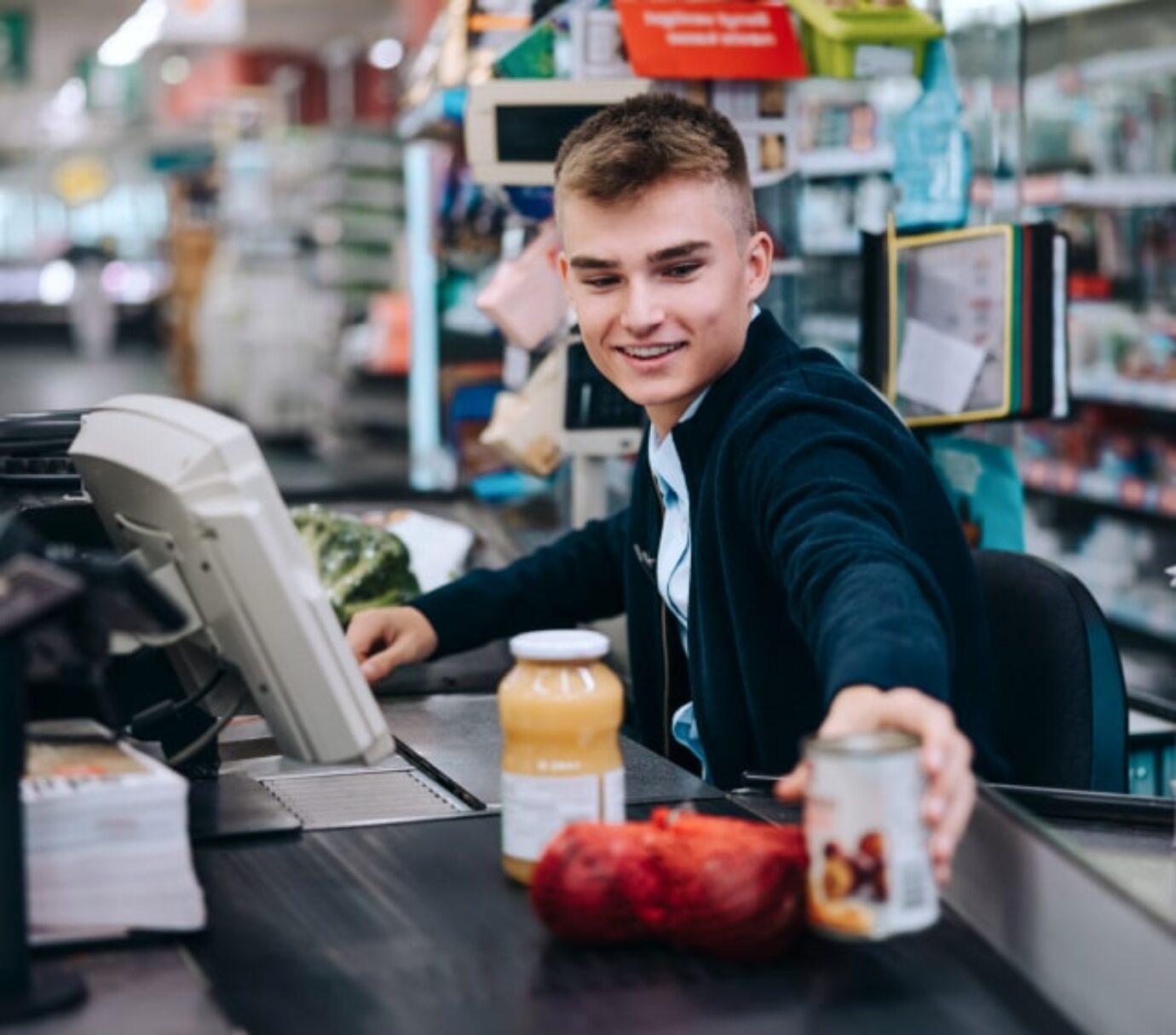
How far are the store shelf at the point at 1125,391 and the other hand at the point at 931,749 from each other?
4.65 metres

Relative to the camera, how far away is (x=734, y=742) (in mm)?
2146

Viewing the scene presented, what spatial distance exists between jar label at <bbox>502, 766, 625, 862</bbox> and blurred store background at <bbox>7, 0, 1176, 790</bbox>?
1565 mm

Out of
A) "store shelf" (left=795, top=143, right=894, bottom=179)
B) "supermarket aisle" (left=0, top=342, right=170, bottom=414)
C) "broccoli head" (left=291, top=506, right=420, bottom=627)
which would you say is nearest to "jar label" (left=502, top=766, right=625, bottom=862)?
"broccoli head" (left=291, top=506, right=420, bottom=627)

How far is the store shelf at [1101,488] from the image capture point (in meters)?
6.16

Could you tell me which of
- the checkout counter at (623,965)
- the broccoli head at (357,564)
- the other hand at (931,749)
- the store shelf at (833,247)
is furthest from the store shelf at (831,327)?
the other hand at (931,749)

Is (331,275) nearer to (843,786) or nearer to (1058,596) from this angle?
(1058,596)

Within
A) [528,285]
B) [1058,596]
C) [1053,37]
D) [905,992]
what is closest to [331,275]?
[1053,37]

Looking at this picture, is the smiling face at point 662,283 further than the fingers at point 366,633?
No

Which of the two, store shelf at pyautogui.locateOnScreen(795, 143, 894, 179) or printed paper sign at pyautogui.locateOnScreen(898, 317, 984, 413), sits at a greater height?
store shelf at pyautogui.locateOnScreen(795, 143, 894, 179)

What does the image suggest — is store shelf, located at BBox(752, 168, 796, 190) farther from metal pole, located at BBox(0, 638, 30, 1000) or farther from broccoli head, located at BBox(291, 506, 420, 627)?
metal pole, located at BBox(0, 638, 30, 1000)

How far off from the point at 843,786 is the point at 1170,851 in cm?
55

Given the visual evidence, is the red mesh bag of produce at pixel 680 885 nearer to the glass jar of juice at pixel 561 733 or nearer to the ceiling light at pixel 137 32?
the glass jar of juice at pixel 561 733

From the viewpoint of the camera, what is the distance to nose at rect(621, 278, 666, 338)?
199 cm

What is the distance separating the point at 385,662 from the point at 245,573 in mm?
895
